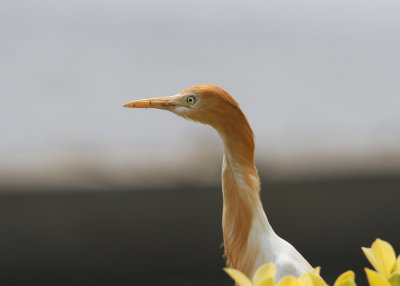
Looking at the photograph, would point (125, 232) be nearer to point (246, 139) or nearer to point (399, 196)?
point (399, 196)

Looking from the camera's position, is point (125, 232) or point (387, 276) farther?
point (125, 232)

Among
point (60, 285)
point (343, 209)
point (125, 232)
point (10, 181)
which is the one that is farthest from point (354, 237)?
point (10, 181)

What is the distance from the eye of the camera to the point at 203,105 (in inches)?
20.7

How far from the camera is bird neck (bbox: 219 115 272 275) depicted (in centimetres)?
54

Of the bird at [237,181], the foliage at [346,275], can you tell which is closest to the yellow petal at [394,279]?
the foliage at [346,275]

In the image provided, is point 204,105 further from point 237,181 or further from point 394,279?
point 394,279

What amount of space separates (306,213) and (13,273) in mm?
691

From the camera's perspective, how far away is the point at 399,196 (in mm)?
1436

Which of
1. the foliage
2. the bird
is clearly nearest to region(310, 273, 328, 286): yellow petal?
the foliage

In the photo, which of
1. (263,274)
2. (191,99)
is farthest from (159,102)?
(263,274)

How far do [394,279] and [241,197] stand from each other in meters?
0.23

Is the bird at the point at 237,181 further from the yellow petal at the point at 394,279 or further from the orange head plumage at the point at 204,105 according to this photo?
the yellow petal at the point at 394,279

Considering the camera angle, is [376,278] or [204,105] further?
[204,105]

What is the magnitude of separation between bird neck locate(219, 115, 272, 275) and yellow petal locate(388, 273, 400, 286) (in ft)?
0.74
